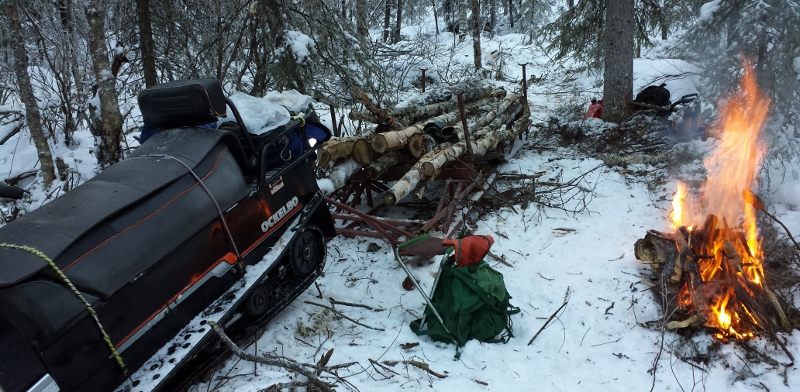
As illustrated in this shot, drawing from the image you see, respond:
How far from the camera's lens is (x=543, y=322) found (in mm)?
4449

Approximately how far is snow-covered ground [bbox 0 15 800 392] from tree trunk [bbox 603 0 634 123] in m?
3.18

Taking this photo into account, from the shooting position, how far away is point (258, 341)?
411 cm

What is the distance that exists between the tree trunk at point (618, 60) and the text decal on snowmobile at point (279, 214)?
7.81m

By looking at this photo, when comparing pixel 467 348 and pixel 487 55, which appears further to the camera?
pixel 487 55

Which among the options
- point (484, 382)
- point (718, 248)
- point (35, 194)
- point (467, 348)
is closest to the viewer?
point (484, 382)

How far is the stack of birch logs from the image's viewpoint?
593 centimetres

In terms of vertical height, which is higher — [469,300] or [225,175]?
[225,175]

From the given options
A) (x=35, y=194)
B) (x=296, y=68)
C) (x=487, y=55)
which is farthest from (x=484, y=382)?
(x=487, y=55)

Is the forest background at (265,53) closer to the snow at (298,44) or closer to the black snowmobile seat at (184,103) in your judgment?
the snow at (298,44)

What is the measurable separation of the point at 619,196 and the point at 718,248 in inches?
104

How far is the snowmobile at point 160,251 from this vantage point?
2484mm

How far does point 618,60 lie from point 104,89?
29.5 feet

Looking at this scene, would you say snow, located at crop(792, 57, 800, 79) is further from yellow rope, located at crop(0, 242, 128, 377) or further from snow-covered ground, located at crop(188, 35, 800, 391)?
yellow rope, located at crop(0, 242, 128, 377)

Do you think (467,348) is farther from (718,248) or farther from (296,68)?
(296,68)
